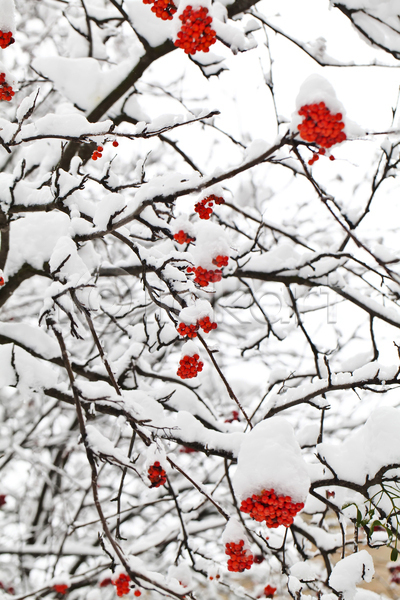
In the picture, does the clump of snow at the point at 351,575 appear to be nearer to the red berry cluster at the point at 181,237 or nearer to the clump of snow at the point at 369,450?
the clump of snow at the point at 369,450

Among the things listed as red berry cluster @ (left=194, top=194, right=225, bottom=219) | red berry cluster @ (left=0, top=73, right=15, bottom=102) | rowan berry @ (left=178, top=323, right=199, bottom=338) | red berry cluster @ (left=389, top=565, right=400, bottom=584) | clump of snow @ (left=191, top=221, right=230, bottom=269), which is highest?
red berry cluster @ (left=0, top=73, right=15, bottom=102)

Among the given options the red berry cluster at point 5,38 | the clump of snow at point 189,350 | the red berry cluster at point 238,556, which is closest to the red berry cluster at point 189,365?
the clump of snow at point 189,350

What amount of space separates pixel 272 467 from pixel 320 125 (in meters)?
1.39

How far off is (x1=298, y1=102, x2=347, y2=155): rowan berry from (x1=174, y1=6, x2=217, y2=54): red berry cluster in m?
0.87

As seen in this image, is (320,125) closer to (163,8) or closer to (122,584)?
(163,8)

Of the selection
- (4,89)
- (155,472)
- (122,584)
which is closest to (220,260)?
(155,472)

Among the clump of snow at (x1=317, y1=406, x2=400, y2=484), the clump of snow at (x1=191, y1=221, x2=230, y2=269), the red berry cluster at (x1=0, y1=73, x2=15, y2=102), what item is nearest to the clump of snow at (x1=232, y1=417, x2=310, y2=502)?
the clump of snow at (x1=317, y1=406, x2=400, y2=484)

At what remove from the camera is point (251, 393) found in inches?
336

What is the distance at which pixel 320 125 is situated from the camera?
1511 millimetres

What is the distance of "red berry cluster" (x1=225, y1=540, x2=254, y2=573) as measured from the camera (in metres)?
2.10

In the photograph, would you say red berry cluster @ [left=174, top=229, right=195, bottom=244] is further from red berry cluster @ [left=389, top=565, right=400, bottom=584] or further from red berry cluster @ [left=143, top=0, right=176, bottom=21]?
red berry cluster @ [left=389, top=565, right=400, bottom=584]

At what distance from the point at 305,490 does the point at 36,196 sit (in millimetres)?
2309

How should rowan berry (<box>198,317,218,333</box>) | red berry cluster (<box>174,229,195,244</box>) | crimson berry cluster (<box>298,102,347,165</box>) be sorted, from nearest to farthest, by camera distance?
1. crimson berry cluster (<box>298,102,347,165</box>)
2. rowan berry (<box>198,317,218,333</box>)
3. red berry cluster (<box>174,229,195,244</box>)

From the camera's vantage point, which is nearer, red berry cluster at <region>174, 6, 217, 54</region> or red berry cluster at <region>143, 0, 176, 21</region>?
red berry cluster at <region>174, 6, 217, 54</region>
